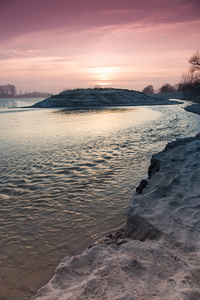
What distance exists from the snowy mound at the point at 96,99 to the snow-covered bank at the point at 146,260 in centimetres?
6281

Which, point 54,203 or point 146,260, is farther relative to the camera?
point 54,203

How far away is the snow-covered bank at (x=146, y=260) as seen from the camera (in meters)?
2.31

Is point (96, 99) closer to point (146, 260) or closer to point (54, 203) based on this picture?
point (54, 203)

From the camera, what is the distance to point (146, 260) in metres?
2.80

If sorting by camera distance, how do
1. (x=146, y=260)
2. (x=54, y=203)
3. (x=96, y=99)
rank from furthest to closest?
(x=96, y=99)
(x=54, y=203)
(x=146, y=260)

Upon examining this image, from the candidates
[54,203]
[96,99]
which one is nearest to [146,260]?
[54,203]

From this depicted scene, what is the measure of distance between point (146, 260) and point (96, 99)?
6968 cm

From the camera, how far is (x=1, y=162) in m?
9.23

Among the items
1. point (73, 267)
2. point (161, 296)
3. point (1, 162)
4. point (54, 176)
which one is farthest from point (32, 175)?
point (161, 296)

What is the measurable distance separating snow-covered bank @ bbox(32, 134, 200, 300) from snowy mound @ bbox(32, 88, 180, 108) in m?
62.8

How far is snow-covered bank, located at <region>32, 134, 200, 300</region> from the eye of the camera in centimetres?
231

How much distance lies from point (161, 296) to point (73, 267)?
1.25 metres

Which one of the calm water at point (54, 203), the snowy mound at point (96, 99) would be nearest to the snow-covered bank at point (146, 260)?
the calm water at point (54, 203)

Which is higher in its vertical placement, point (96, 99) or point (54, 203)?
point (96, 99)
